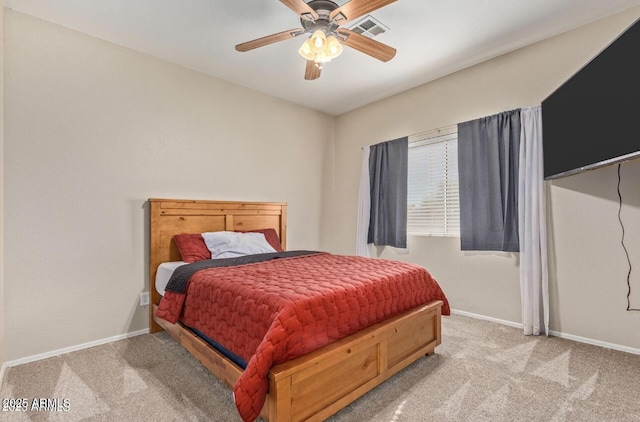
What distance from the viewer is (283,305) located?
5.04 feet

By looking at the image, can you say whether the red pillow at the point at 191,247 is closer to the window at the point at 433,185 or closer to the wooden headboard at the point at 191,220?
the wooden headboard at the point at 191,220

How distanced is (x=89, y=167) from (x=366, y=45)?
8.01 feet

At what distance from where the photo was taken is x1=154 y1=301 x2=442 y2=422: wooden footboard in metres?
1.44

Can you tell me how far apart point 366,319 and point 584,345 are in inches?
78.3

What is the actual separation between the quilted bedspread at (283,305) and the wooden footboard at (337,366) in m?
0.06

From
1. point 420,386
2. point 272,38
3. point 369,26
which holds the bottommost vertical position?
point 420,386

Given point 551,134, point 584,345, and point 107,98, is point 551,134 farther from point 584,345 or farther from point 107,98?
point 107,98

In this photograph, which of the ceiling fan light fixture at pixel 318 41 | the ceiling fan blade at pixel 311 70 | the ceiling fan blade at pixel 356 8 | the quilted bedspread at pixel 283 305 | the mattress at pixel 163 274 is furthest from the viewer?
the mattress at pixel 163 274

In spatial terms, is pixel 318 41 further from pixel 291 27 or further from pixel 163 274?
pixel 163 274

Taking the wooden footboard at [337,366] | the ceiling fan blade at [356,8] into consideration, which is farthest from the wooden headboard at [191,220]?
the ceiling fan blade at [356,8]

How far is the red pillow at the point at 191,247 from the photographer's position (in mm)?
2883

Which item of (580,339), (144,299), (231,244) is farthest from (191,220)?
(580,339)

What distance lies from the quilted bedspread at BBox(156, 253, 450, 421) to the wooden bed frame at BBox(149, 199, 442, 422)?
6 centimetres

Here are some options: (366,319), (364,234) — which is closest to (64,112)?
(366,319)
